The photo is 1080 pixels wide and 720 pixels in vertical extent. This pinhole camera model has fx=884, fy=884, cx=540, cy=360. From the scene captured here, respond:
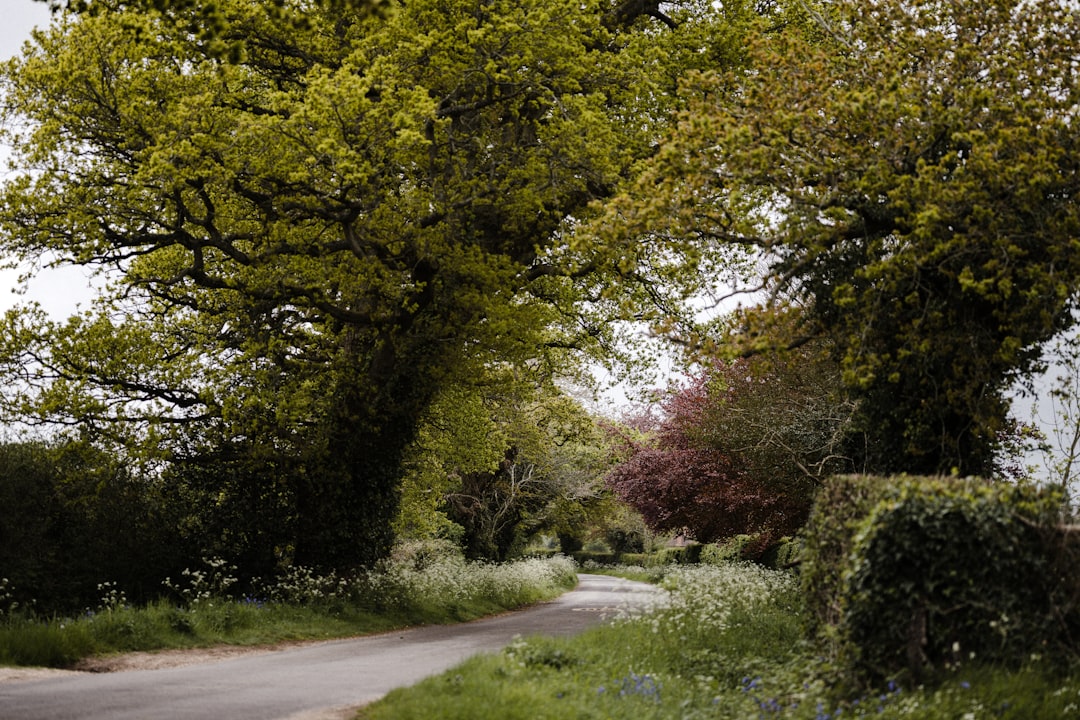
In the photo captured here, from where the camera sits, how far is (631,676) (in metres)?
9.20

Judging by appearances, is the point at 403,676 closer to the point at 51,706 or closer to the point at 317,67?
the point at 51,706

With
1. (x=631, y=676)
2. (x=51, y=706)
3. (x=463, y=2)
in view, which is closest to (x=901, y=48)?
(x=463, y=2)

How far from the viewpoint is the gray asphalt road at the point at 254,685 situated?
7805 millimetres

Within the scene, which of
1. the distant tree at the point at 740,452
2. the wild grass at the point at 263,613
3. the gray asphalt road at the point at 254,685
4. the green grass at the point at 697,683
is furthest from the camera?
the distant tree at the point at 740,452

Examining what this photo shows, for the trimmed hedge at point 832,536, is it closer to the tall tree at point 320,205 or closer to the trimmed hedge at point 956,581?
the trimmed hedge at point 956,581

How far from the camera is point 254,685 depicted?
9.41m

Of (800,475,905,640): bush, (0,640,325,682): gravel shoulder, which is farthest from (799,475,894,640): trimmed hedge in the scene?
(0,640,325,682): gravel shoulder

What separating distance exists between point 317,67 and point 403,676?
9895 millimetres

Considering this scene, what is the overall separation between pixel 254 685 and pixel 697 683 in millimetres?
4855

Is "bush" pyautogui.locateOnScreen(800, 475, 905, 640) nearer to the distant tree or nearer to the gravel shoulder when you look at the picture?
the distant tree

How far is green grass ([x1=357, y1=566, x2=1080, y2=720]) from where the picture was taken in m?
6.56

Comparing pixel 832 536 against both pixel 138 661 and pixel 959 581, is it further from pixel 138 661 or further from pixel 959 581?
pixel 138 661

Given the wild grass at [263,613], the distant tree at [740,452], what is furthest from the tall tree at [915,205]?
the wild grass at [263,613]

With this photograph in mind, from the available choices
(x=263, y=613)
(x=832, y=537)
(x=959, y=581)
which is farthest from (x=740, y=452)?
(x=959, y=581)
